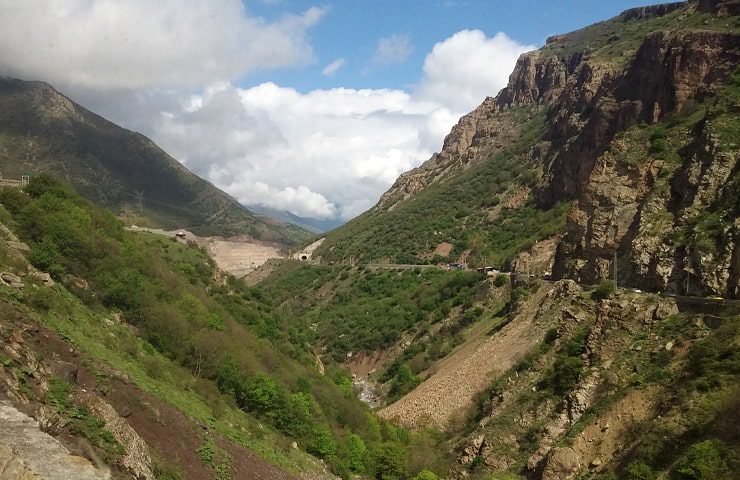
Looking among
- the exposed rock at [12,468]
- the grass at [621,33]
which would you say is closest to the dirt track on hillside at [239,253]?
the grass at [621,33]

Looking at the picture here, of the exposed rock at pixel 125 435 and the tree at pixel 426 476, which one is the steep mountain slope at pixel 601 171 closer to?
the tree at pixel 426 476

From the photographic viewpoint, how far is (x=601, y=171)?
38.0m

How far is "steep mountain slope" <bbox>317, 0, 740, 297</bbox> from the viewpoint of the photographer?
A: 2938 centimetres

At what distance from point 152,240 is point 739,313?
36225mm

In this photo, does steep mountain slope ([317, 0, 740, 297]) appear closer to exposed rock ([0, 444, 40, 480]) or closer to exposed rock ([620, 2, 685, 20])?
exposed rock ([620, 2, 685, 20])

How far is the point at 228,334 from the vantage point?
96.8 feet

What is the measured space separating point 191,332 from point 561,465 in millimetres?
15461

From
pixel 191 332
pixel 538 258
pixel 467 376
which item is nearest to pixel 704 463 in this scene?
pixel 191 332

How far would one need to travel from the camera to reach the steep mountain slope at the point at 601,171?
29375mm

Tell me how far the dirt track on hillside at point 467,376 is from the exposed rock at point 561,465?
11.4 meters

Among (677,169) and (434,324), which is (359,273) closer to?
(434,324)

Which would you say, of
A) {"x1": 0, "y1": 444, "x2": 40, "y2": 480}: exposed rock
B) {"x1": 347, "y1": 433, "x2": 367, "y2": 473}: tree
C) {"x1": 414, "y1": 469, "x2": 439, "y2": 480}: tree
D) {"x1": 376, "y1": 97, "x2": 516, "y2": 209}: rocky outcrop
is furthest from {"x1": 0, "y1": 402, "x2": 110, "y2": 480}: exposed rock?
{"x1": 376, "y1": 97, "x2": 516, "y2": 209}: rocky outcrop

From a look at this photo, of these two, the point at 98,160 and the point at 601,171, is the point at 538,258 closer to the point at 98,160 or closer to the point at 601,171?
the point at 601,171

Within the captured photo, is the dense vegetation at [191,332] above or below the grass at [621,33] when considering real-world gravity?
below
